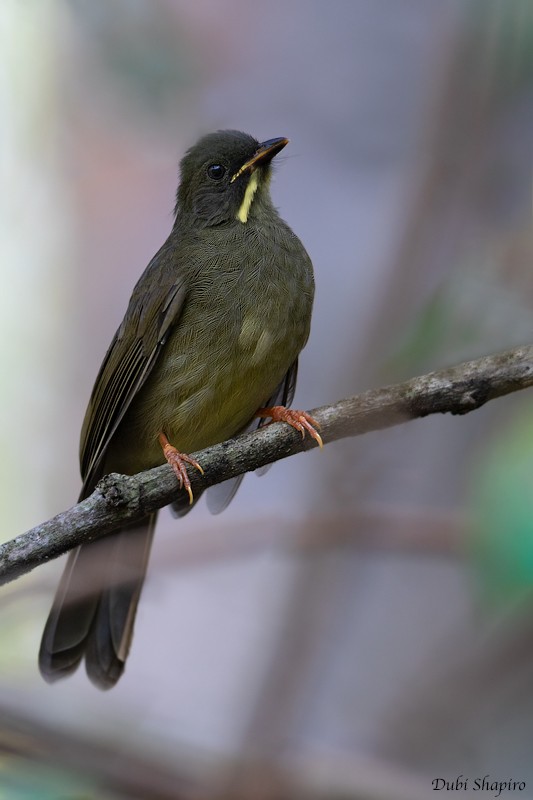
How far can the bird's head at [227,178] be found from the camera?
458 cm

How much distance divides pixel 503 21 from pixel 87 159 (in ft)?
8.44

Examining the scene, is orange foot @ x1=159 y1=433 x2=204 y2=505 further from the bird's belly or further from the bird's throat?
the bird's throat

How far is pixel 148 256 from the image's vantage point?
5.94 metres

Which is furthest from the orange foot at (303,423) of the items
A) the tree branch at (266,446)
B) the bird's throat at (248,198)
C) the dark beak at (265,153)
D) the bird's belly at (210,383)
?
the dark beak at (265,153)

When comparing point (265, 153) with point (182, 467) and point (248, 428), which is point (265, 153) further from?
point (182, 467)

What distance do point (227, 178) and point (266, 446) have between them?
179cm

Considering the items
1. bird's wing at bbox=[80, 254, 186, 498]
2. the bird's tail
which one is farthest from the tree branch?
the bird's tail

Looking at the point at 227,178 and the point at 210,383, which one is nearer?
the point at 210,383

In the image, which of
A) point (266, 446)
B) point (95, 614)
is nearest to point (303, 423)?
point (266, 446)

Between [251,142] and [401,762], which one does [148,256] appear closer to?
[251,142]

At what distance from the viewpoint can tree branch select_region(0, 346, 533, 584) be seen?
307 cm

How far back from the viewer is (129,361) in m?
4.30

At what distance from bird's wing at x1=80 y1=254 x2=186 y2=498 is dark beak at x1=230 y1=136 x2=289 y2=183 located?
698mm

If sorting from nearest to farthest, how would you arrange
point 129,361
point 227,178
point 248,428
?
point 129,361, point 248,428, point 227,178
